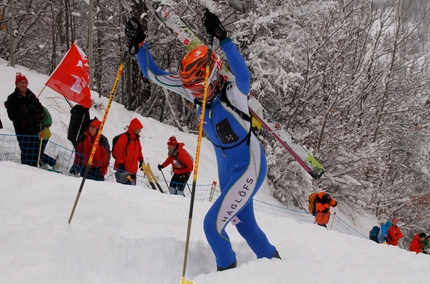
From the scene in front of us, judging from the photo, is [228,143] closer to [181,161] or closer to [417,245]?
[181,161]

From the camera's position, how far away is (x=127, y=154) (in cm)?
705

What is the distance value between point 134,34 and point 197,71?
2.80 ft

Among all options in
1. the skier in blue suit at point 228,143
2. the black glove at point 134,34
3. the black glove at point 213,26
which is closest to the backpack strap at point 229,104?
the skier in blue suit at point 228,143

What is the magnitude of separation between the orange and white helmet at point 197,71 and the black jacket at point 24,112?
4.39 m

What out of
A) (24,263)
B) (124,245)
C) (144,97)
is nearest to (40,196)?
(124,245)

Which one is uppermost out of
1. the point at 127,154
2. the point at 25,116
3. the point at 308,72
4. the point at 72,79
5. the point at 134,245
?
the point at 308,72

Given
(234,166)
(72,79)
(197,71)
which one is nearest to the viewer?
(197,71)

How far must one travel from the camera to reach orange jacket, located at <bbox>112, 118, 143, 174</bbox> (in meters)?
6.95

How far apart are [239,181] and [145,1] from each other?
10566mm

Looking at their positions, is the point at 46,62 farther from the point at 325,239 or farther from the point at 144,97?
the point at 325,239

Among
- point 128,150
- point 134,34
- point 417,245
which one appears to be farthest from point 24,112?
point 417,245

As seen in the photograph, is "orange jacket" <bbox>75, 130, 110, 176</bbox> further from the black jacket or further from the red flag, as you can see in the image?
the red flag

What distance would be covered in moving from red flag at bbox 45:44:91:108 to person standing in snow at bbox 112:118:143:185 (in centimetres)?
145

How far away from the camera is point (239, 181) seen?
342cm
